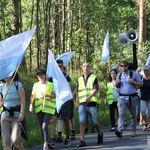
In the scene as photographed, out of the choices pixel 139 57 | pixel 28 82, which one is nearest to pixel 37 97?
pixel 28 82

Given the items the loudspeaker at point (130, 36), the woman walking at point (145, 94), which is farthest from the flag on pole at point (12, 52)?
the loudspeaker at point (130, 36)

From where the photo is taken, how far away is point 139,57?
3184 cm

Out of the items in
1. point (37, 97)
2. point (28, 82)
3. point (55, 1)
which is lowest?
point (37, 97)

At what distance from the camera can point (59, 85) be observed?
11992mm

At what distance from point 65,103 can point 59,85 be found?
4.93 ft

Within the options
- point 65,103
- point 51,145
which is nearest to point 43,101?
point 51,145

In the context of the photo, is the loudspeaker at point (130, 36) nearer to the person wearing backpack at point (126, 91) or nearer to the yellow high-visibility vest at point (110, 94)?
the yellow high-visibility vest at point (110, 94)

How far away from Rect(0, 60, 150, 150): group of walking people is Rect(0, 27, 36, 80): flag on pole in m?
0.18

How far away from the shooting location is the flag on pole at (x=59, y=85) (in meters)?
11.8

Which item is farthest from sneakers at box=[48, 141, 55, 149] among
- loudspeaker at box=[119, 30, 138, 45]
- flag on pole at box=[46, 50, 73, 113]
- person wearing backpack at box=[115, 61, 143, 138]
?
loudspeaker at box=[119, 30, 138, 45]

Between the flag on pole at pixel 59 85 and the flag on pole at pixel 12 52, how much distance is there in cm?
187

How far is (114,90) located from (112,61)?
1895 centimetres

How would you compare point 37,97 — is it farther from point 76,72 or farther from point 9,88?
point 76,72

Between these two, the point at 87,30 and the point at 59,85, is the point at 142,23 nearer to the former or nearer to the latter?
the point at 87,30
